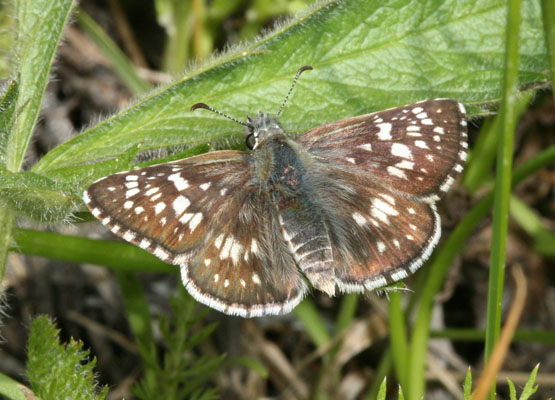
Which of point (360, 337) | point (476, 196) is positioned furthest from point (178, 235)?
point (476, 196)

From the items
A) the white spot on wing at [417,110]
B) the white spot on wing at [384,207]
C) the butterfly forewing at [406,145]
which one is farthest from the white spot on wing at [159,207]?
the white spot on wing at [417,110]

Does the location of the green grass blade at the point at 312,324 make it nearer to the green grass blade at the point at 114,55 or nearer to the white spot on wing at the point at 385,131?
the white spot on wing at the point at 385,131

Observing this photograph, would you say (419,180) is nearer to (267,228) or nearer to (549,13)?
(267,228)

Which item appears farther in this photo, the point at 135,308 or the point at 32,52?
the point at 135,308

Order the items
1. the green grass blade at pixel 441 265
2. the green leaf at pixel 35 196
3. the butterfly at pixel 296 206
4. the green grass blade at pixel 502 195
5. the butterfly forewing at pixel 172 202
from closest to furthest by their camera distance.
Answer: the green grass blade at pixel 502 195
the green leaf at pixel 35 196
the butterfly forewing at pixel 172 202
the butterfly at pixel 296 206
the green grass blade at pixel 441 265

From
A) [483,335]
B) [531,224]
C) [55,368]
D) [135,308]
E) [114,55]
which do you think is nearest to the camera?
[55,368]

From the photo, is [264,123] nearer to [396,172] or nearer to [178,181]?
[178,181]

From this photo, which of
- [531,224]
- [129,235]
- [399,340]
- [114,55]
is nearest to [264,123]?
[129,235]
